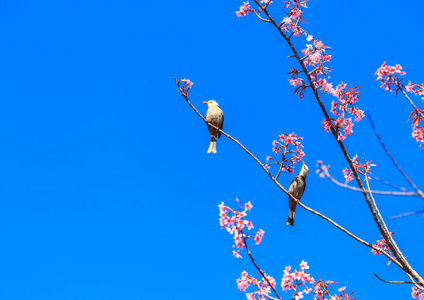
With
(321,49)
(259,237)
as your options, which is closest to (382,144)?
(259,237)

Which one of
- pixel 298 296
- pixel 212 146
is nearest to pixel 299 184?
pixel 212 146

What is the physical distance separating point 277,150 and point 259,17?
152cm

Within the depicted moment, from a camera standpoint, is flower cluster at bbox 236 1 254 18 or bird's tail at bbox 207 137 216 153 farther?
bird's tail at bbox 207 137 216 153

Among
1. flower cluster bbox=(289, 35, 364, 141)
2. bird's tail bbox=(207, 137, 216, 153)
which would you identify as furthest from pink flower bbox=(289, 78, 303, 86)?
bird's tail bbox=(207, 137, 216, 153)

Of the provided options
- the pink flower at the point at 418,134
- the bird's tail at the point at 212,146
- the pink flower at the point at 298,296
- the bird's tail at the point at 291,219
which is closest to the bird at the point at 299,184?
the bird's tail at the point at 291,219

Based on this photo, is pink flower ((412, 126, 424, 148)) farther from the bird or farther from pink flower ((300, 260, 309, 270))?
the bird

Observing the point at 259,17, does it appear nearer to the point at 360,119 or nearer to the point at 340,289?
the point at 360,119

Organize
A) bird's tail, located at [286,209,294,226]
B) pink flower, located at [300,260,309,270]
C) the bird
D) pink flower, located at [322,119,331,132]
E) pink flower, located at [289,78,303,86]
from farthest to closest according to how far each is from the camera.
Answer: the bird, bird's tail, located at [286,209,294,226], pink flower, located at [289,78,303,86], pink flower, located at [322,119,331,132], pink flower, located at [300,260,309,270]

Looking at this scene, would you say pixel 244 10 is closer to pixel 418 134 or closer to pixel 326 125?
pixel 326 125

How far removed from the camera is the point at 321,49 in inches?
180

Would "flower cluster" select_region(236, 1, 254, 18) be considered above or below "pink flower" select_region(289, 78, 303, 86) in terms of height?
above

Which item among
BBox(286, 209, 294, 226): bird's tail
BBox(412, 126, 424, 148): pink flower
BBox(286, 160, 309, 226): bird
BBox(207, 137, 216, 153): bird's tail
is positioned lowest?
BBox(412, 126, 424, 148): pink flower

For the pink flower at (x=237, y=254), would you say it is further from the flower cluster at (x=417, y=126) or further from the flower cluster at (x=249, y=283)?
the flower cluster at (x=417, y=126)

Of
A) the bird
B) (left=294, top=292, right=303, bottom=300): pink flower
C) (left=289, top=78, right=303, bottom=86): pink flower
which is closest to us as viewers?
(left=294, top=292, right=303, bottom=300): pink flower
